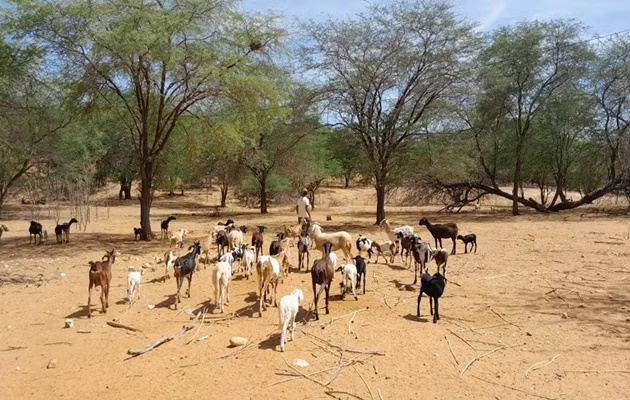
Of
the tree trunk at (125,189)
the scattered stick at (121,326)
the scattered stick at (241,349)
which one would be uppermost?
the tree trunk at (125,189)

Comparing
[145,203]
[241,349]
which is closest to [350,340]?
[241,349]

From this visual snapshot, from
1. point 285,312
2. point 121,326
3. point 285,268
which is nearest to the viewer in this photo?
point 285,312

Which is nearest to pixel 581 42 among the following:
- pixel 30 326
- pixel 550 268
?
pixel 550 268

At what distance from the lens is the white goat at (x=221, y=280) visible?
24.6 feet

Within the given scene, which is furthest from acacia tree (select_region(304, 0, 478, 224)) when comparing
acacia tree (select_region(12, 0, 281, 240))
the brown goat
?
the brown goat

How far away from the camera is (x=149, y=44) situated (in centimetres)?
1321

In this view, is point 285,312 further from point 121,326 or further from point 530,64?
point 530,64

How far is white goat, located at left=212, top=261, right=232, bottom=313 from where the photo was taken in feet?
24.6

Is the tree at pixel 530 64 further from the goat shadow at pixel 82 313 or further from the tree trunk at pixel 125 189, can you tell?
the tree trunk at pixel 125 189

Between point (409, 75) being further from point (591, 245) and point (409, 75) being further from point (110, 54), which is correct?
point (110, 54)

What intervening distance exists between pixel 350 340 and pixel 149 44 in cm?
1065

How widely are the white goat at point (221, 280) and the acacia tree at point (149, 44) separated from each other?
330 inches

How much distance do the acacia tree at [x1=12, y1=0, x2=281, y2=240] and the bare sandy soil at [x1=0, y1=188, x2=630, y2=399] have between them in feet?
21.2

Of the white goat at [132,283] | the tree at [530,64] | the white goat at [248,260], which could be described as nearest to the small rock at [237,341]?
the white goat at [132,283]
